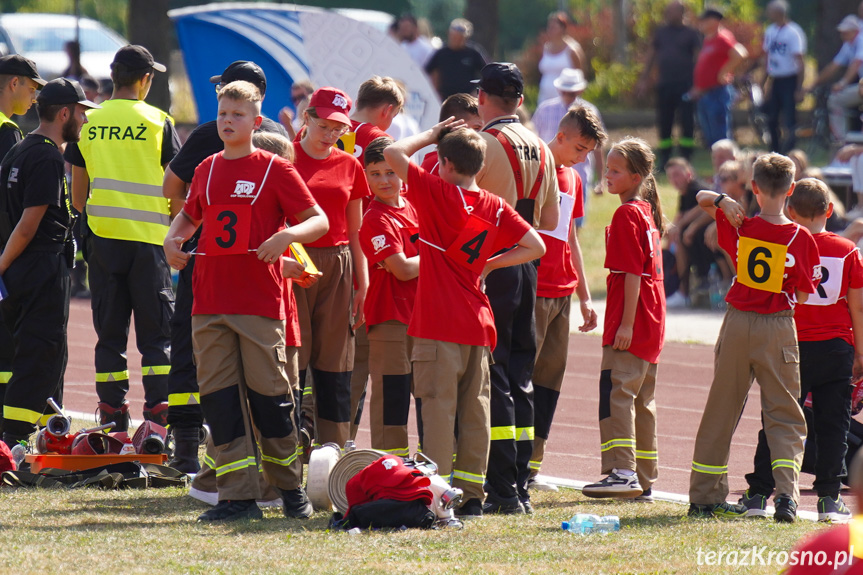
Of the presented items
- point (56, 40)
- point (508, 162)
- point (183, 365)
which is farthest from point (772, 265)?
point (56, 40)

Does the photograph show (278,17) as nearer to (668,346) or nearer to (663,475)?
(668,346)

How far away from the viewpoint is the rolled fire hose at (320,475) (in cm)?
695

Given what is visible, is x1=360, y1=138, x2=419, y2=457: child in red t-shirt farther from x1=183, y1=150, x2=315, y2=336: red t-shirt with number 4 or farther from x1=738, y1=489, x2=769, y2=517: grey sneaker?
x1=738, y1=489, x2=769, y2=517: grey sneaker

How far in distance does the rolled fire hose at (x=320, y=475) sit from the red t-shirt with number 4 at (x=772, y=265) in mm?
2343

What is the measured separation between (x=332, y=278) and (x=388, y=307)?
410mm

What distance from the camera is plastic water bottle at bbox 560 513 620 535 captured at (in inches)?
258

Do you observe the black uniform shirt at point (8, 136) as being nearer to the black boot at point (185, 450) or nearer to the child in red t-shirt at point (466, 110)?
the black boot at point (185, 450)

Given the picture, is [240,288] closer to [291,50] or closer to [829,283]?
[829,283]

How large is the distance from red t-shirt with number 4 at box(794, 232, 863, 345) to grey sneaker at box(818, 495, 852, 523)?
3.00 ft

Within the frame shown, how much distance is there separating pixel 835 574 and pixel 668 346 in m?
10.9

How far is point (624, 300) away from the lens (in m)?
7.51

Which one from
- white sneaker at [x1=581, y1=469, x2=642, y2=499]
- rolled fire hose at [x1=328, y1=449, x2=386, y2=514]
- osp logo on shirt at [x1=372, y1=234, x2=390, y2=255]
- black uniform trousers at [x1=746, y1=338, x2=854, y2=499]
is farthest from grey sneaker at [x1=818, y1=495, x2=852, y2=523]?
osp logo on shirt at [x1=372, y1=234, x2=390, y2=255]

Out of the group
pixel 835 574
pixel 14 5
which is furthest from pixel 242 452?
pixel 14 5

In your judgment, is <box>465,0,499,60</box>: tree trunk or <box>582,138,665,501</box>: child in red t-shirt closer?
<box>582,138,665,501</box>: child in red t-shirt
